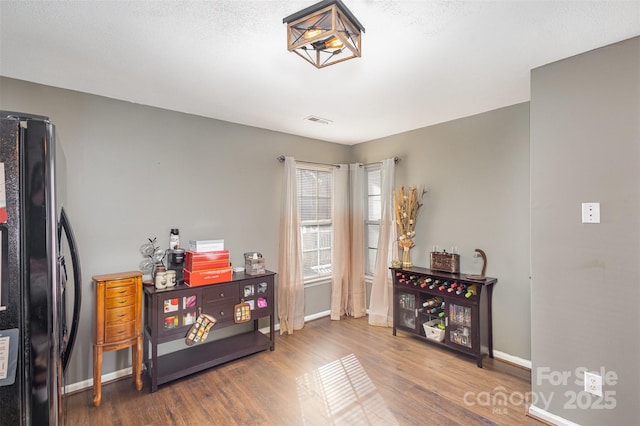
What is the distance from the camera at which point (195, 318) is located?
2.70 metres

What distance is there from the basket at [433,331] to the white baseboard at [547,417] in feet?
3.35

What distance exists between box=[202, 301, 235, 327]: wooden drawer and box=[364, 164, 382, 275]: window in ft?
6.85

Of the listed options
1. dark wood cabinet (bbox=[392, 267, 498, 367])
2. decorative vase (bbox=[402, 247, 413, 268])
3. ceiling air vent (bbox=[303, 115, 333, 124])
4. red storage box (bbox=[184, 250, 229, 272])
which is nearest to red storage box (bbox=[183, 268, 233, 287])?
red storage box (bbox=[184, 250, 229, 272])

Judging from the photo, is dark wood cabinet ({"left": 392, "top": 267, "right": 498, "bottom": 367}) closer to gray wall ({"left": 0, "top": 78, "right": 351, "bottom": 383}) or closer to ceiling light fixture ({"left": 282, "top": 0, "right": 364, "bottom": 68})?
gray wall ({"left": 0, "top": 78, "right": 351, "bottom": 383})

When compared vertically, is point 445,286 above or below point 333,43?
below

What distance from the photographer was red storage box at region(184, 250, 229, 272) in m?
2.74

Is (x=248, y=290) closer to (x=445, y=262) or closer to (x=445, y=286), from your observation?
(x=445, y=286)

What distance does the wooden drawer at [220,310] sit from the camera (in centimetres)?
278

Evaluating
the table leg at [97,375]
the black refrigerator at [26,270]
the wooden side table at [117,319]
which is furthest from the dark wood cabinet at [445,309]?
the black refrigerator at [26,270]

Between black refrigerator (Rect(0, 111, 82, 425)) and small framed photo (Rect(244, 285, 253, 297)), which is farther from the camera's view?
small framed photo (Rect(244, 285, 253, 297))

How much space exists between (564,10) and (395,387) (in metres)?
2.68

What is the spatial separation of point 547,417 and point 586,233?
4.12ft

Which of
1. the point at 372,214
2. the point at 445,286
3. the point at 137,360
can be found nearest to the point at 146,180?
the point at 137,360

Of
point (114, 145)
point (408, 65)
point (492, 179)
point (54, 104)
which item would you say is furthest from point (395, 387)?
point (54, 104)
